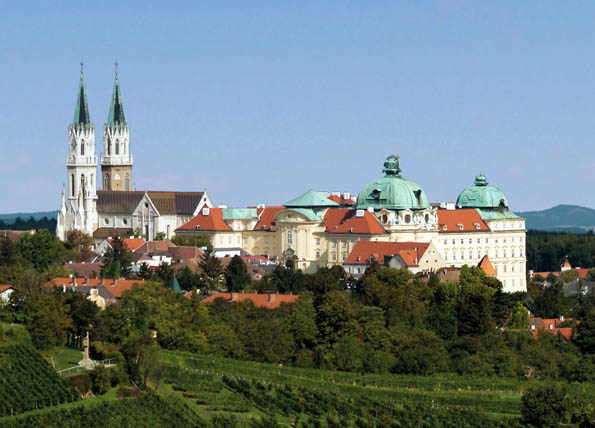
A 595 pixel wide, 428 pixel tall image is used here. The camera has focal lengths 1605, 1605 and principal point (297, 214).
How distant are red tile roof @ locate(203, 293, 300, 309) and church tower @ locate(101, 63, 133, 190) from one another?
66.1 metres

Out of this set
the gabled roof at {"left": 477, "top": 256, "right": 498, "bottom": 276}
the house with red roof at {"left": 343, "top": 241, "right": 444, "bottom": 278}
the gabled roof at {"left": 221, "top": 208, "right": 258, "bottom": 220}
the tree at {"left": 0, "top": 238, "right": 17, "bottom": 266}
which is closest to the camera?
the tree at {"left": 0, "top": 238, "right": 17, "bottom": 266}

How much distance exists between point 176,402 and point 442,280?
117 ft

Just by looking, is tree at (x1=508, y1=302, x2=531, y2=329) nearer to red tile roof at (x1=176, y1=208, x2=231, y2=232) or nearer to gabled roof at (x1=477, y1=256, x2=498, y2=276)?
gabled roof at (x1=477, y1=256, x2=498, y2=276)

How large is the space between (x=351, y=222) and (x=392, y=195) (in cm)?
384

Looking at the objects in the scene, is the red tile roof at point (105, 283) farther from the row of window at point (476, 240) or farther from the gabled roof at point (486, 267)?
the row of window at point (476, 240)

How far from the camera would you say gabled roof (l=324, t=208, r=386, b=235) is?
112 m

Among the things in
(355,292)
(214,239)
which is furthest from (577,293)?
(214,239)

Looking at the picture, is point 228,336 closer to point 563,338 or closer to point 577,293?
point 563,338

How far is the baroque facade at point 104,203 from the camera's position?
13950 centimetres

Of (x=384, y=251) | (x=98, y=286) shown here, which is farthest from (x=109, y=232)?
(x=98, y=286)

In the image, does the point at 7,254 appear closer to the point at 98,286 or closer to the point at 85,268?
the point at 85,268

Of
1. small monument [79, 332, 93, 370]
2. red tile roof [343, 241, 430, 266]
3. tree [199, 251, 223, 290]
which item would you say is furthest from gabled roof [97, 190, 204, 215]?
small monument [79, 332, 93, 370]

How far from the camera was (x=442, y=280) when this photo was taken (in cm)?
9831

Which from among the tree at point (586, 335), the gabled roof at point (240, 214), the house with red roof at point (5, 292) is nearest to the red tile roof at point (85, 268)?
the house with red roof at point (5, 292)
